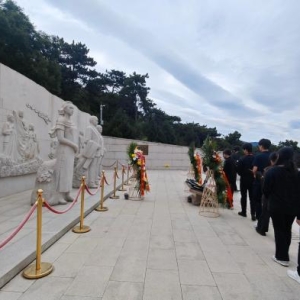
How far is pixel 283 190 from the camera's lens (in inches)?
129

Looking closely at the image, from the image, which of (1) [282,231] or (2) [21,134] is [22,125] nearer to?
(2) [21,134]

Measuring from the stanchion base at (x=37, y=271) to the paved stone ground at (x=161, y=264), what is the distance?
2.5 inches

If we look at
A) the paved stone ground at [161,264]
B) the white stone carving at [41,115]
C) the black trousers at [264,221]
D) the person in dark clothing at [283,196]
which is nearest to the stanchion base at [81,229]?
the paved stone ground at [161,264]

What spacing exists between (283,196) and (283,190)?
0.08 m

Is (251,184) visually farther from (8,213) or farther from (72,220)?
(8,213)

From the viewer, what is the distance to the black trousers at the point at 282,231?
3.28 m

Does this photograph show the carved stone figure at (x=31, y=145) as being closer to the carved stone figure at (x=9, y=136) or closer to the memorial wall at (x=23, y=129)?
the memorial wall at (x=23, y=129)

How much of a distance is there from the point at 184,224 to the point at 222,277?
2179mm

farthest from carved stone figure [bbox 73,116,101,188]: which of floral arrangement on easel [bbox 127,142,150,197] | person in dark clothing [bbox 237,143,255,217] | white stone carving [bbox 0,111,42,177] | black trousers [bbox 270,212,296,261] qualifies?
black trousers [bbox 270,212,296,261]

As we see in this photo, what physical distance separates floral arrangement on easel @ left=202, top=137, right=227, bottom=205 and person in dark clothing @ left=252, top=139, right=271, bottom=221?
3.04 ft

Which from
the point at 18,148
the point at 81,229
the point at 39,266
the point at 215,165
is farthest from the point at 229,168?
the point at 18,148

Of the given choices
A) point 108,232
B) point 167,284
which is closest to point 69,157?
point 108,232

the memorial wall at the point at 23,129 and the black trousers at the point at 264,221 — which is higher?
the memorial wall at the point at 23,129

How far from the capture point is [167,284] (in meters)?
2.76
